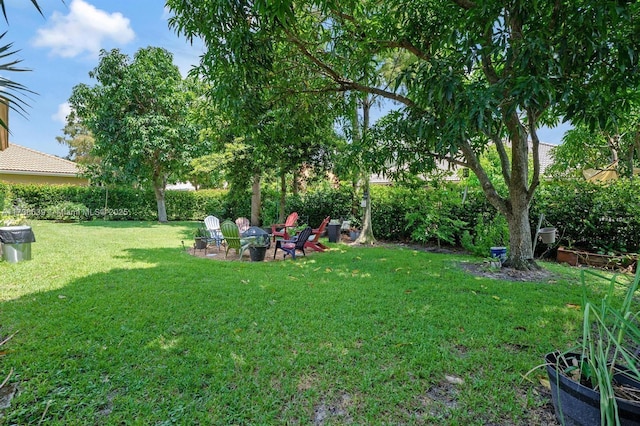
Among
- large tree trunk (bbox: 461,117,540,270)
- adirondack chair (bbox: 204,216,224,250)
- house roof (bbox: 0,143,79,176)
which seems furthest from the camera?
house roof (bbox: 0,143,79,176)

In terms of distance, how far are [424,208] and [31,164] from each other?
24.7m

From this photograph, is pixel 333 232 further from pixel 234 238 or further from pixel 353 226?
pixel 234 238

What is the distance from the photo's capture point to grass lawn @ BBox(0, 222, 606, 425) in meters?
2.29

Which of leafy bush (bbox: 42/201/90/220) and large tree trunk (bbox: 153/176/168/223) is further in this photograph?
large tree trunk (bbox: 153/176/168/223)

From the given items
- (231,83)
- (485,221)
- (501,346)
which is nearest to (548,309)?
(501,346)

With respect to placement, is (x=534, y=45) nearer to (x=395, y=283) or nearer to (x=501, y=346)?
(x=501, y=346)

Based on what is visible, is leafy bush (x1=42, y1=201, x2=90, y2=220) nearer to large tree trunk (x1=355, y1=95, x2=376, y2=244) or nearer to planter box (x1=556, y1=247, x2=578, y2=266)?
large tree trunk (x1=355, y1=95, x2=376, y2=244)

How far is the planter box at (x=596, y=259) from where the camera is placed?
21.8 ft

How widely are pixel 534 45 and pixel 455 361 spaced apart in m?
3.40

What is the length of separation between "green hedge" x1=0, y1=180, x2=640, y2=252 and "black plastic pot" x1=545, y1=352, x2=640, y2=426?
6.79 meters

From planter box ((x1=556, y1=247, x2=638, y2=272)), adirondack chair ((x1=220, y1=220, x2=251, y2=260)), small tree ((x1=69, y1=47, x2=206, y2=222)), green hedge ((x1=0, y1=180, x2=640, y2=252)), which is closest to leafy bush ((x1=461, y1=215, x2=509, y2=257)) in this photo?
green hedge ((x1=0, y1=180, x2=640, y2=252))

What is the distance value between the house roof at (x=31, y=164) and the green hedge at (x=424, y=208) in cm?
338

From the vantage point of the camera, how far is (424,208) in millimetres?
9812

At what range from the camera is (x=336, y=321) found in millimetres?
3809
